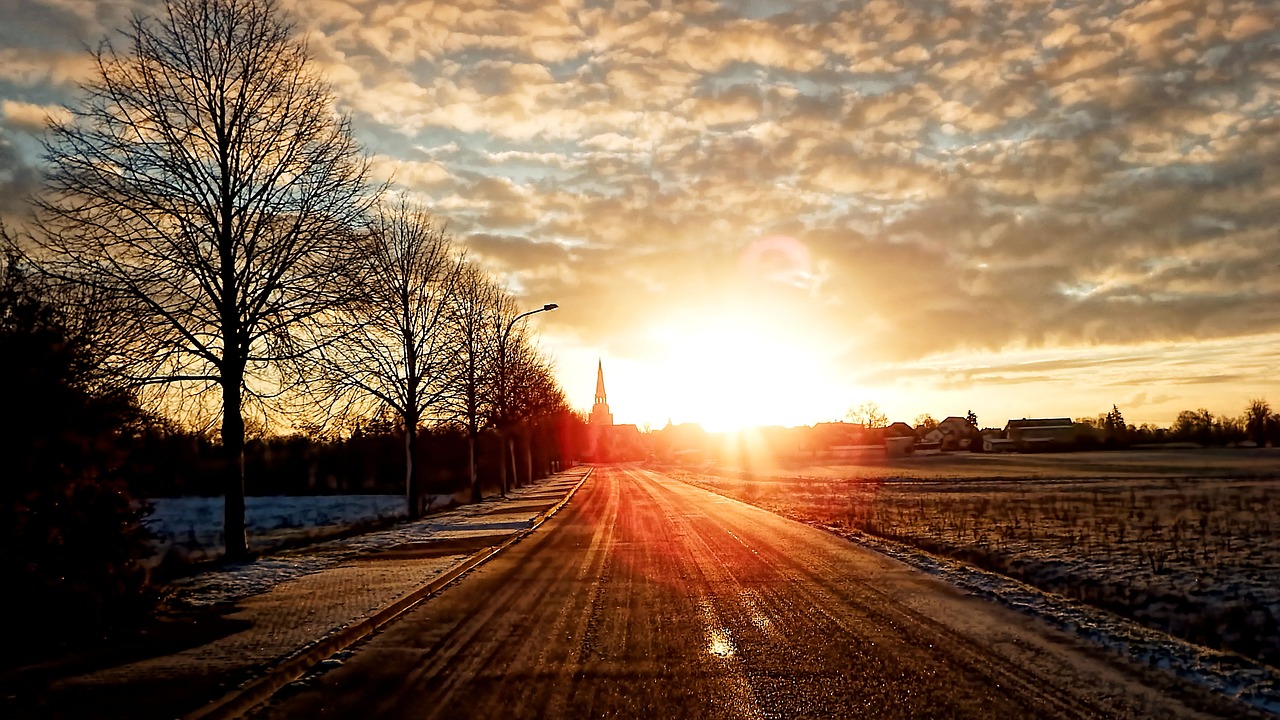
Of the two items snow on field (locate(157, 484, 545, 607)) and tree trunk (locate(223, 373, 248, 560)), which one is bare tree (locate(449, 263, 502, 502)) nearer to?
snow on field (locate(157, 484, 545, 607))

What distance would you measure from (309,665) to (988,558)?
1185 centimetres

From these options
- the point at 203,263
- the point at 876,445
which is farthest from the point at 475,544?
the point at 876,445

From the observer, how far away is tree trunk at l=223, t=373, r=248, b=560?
18.0 m

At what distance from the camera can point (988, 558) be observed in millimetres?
16047

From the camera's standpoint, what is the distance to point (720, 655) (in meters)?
8.57

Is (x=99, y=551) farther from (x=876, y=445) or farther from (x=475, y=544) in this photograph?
(x=876, y=445)

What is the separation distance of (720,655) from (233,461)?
13.0m

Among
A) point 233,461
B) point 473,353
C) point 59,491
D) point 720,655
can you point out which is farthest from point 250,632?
point 473,353

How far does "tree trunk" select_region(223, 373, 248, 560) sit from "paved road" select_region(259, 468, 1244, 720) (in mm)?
6090

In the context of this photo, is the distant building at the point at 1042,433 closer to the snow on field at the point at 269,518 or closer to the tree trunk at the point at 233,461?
the snow on field at the point at 269,518

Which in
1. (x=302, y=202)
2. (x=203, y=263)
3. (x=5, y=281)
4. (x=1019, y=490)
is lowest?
(x=1019, y=490)

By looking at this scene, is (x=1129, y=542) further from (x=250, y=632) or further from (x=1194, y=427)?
(x=1194, y=427)

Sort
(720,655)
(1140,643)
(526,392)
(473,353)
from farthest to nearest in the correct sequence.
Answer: (526,392) < (473,353) < (1140,643) < (720,655)

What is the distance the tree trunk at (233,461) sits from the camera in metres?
18.0
